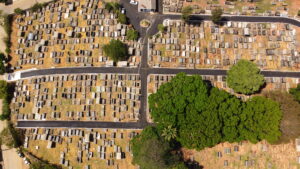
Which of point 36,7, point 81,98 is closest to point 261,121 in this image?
point 81,98

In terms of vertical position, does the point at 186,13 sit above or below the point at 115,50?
above

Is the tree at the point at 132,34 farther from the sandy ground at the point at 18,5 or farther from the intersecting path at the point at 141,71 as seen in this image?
the sandy ground at the point at 18,5

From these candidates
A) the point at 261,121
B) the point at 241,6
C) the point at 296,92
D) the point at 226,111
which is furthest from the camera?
the point at 241,6

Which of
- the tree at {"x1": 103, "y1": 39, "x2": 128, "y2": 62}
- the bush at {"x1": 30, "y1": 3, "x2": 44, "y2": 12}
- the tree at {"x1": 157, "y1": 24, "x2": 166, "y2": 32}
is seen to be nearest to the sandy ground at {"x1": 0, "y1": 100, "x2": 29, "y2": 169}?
the tree at {"x1": 103, "y1": 39, "x2": 128, "y2": 62}

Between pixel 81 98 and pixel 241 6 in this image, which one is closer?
pixel 81 98

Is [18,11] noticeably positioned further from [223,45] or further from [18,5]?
[223,45]

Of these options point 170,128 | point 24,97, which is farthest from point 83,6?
point 170,128
